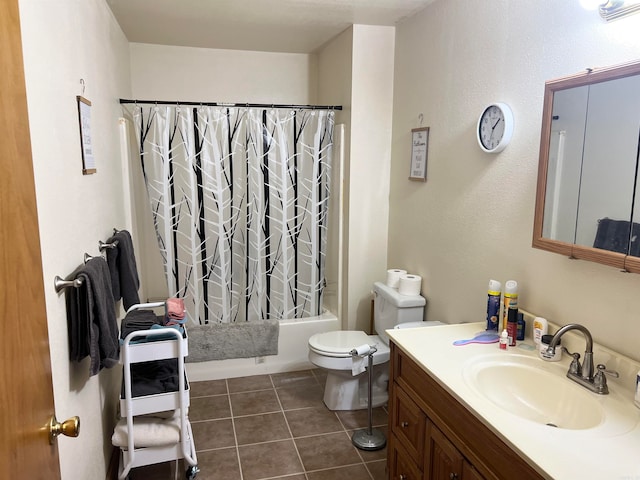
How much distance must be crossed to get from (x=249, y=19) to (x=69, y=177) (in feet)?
5.92

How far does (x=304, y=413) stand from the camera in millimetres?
2900

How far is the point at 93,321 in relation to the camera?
5.39ft

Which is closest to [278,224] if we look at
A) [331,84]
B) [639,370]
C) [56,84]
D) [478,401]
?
[331,84]

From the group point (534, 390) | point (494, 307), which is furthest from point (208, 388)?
point (534, 390)

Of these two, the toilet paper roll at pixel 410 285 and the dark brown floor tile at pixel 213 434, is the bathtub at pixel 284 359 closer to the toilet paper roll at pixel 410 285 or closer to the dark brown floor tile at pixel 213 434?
the dark brown floor tile at pixel 213 434

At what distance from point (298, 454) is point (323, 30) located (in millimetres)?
2714

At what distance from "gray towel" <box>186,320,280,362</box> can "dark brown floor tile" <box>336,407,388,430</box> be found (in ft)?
2.54

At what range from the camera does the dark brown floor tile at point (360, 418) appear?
2771 millimetres

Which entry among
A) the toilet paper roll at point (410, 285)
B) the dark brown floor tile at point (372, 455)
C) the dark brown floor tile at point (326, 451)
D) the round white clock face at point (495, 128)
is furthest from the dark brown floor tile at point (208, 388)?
the round white clock face at point (495, 128)

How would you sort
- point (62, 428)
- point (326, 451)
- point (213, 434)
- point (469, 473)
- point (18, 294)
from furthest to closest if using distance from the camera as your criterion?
point (213, 434) → point (326, 451) → point (469, 473) → point (62, 428) → point (18, 294)

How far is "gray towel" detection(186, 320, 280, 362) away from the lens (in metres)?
3.26

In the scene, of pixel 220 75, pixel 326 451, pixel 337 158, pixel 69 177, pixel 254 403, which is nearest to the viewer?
pixel 69 177

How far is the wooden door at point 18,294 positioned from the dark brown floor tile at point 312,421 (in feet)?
6.29

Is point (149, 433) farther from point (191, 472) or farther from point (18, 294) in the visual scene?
point (18, 294)
